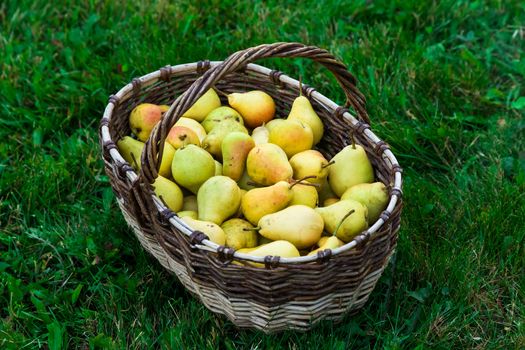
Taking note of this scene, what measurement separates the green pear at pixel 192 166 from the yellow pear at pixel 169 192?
0.12 ft

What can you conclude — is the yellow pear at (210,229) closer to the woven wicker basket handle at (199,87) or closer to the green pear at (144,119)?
the woven wicker basket handle at (199,87)

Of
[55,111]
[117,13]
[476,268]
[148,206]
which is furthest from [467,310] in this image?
[117,13]

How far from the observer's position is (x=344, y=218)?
1.97 meters

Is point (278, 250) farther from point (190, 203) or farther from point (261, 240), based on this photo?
point (190, 203)

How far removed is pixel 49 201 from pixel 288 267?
3.54 feet

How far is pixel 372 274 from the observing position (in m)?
1.95

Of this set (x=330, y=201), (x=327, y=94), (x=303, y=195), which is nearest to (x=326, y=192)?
(x=330, y=201)

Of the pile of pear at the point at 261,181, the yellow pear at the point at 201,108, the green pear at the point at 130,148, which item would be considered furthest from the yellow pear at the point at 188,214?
the yellow pear at the point at 201,108

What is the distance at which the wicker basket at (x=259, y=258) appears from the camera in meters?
1.81

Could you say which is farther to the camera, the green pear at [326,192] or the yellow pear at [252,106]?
the yellow pear at [252,106]

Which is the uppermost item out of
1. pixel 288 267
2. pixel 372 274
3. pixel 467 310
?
pixel 288 267

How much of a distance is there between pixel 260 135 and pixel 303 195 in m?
0.33

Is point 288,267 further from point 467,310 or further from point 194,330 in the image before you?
point 467,310

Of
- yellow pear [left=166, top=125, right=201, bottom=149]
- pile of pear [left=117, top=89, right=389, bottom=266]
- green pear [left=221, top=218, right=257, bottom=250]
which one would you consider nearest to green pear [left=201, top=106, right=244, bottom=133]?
pile of pear [left=117, top=89, right=389, bottom=266]
